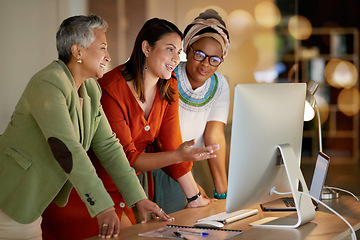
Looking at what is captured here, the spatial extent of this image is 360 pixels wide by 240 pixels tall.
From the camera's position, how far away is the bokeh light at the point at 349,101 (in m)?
8.60

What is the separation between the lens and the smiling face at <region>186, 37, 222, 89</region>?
131 inches

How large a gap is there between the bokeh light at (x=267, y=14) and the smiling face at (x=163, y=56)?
2004mm

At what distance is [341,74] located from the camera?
8609 mm

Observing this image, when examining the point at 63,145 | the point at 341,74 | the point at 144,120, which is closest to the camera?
the point at 63,145

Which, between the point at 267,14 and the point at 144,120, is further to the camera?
the point at 267,14

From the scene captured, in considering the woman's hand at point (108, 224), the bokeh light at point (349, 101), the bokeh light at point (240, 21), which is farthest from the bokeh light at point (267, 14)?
the bokeh light at point (349, 101)

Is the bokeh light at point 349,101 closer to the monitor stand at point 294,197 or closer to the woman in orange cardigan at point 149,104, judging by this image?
the woman in orange cardigan at point 149,104

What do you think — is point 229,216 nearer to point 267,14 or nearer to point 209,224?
point 209,224

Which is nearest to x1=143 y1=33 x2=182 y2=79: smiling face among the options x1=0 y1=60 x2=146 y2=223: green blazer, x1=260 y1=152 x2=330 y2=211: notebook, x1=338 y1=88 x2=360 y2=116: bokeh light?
x1=0 y1=60 x2=146 y2=223: green blazer

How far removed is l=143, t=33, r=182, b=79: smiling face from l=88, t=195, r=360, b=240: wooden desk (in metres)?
0.72

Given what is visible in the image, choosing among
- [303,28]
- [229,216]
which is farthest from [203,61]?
[303,28]

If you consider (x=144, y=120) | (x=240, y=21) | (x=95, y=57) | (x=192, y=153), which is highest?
(x=240, y=21)

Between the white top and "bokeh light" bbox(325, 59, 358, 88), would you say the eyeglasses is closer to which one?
the white top

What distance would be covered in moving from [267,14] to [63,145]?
3.13 metres
